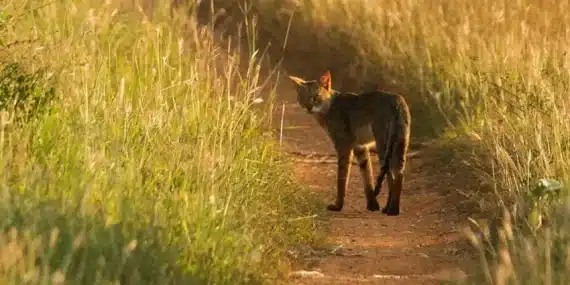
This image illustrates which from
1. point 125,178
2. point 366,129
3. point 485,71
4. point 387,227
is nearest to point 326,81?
point 366,129

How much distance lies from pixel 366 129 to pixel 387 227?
3.79 ft

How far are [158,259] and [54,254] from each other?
Result: 47 centimetres

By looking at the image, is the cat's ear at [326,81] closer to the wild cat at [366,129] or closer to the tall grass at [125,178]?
the wild cat at [366,129]

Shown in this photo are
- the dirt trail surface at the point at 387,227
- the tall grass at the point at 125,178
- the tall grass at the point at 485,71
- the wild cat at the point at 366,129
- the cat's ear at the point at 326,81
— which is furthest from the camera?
the cat's ear at the point at 326,81

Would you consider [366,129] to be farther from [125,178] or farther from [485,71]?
[125,178]

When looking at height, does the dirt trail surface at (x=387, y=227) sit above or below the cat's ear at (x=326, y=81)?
below

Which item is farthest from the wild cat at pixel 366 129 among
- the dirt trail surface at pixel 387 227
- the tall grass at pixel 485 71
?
the tall grass at pixel 485 71

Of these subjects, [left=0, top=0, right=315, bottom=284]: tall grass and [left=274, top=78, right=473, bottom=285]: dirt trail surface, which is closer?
[left=0, top=0, right=315, bottom=284]: tall grass

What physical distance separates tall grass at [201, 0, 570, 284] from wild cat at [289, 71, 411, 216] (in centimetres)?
55

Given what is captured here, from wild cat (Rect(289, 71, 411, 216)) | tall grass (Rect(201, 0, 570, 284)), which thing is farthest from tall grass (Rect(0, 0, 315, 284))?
tall grass (Rect(201, 0, 570, 284))

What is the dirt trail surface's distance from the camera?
6320 millimetres

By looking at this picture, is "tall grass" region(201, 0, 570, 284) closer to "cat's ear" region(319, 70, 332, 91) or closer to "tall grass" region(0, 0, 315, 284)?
"cat's ear" region(319, 70, 332, 91)

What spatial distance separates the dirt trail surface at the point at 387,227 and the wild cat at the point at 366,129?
0.63 feet

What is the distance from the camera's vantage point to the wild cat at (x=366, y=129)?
8445 millimetres
